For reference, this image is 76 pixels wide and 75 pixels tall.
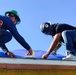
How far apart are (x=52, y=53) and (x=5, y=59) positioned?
4.87ft

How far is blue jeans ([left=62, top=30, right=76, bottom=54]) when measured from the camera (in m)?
5.38

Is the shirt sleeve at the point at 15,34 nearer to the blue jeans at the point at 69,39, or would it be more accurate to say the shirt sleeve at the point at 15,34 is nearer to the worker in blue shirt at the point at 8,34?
the worker in blue shirt at the point at 8,34

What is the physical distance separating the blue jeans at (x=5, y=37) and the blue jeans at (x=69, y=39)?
0.93 meters

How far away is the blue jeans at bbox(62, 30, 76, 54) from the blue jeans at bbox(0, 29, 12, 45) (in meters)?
0.93

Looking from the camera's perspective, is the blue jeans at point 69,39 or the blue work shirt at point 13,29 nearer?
the blue work shirt at point 13,29

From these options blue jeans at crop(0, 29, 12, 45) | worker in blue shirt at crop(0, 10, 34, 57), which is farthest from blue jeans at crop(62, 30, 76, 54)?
blue jeans at crop(0, 29, 12, 45)

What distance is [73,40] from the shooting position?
5.51 metres

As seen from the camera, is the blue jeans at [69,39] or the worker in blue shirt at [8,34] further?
the blue jeans at [69,39]

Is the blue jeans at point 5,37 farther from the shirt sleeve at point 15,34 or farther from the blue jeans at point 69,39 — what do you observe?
the blue jeans at point 69,39

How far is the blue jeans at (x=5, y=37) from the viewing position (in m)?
5.30

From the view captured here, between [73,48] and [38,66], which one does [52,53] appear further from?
[38,66]

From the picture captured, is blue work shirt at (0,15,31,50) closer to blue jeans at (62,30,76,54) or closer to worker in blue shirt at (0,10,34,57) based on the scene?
worker in blue shirt at (0,10,34,57)

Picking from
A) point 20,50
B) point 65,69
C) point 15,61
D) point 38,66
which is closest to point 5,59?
point 15,61

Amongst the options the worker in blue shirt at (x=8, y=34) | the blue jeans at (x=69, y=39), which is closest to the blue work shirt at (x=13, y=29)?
the worker in blue shirt at (x=8, y=34)
